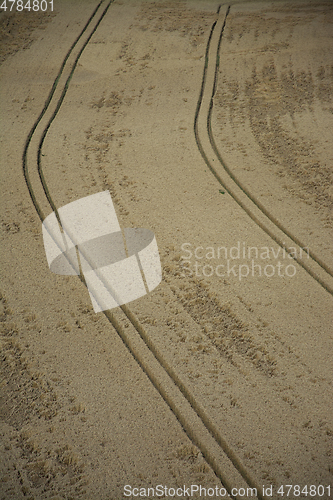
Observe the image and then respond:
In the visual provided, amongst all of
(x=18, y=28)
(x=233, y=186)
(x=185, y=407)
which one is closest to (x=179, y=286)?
(x=185, y=407)

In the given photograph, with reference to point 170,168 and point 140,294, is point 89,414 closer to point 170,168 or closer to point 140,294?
point 140,294

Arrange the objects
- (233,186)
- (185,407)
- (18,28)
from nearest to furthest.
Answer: (185,407)
(233,186)
(18,28)

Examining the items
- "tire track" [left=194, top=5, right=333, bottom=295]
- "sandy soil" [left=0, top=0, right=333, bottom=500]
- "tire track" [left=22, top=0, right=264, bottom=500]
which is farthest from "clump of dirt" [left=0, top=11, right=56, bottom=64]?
"tire track" [left=22, top=0, right=264, bottom=500]

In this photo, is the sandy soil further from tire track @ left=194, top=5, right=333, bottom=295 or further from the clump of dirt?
the clump of dirt

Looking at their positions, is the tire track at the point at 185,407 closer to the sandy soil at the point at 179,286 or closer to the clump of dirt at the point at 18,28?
the sandy soil at the point at 179,286

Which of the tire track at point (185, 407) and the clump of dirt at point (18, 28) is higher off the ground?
the clump of dirt at point (18, 28)

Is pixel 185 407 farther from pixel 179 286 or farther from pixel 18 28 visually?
pixel 18 28

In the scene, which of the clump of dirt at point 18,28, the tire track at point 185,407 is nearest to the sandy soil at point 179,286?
the tire track at point 185,407
